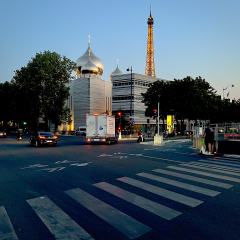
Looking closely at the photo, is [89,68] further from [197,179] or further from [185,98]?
[197,179]

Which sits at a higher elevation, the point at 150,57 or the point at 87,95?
the point at 150,57

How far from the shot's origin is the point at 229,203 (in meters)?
5.67

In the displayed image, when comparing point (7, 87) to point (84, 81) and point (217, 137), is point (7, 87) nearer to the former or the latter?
point (84, 81)

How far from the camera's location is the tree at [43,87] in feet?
164

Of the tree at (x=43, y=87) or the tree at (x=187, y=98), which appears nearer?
the tree at (x=187, y=98)

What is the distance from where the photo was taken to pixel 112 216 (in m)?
4.77

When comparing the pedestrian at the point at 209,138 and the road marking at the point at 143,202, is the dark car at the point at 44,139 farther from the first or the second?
the road marking at the point at 143,202

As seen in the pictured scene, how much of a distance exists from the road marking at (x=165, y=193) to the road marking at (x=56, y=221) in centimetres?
267

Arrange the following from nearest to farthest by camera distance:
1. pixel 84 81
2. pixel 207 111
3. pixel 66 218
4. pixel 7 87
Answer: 1. pixel 66 218
2. pixel 207 111
3. pixel 7 87
4. pixel 84 81

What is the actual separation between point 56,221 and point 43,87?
50106 mm

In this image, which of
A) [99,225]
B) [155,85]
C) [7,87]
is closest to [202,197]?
[99,225]

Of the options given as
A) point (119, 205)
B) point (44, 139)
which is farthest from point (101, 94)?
point (119, 205)

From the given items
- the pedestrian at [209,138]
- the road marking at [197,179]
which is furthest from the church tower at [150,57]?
the road marking at [197,179]

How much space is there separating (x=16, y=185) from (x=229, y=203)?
6.00 metres
